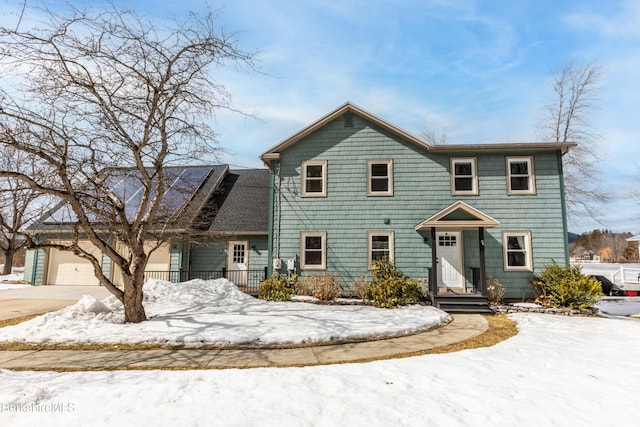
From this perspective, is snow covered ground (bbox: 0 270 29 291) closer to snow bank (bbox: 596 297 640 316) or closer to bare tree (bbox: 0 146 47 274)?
bare tree (bbox: 0 146 47 274)

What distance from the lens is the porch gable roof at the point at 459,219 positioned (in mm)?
11367

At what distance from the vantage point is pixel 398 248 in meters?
12.7

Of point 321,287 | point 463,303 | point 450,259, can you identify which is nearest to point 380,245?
point 450,259

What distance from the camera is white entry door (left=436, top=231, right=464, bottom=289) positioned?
12430mm

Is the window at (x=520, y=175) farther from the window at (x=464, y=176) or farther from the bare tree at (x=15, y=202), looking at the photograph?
the bare tree at (x=15, y=202)

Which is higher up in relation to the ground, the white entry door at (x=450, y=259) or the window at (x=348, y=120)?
the window at (x=348, y=120)

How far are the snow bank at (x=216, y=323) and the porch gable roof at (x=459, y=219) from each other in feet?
10.0

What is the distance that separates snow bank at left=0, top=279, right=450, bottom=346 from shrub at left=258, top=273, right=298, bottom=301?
75 centimetres

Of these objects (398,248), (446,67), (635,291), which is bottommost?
(635,291)

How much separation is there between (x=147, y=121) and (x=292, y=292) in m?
7.48

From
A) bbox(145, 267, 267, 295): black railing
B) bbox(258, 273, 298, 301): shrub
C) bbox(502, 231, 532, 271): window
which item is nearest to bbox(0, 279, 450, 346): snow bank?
bbox(258, 273, 298, 301): shrub

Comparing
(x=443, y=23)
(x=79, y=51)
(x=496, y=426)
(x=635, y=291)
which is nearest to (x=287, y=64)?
(x=79, y=51)

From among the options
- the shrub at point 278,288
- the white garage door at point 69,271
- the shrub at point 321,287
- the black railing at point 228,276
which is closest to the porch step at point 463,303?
the shrub at point 321,287

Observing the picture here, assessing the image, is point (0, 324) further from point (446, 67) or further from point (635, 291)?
point (635, 291)
